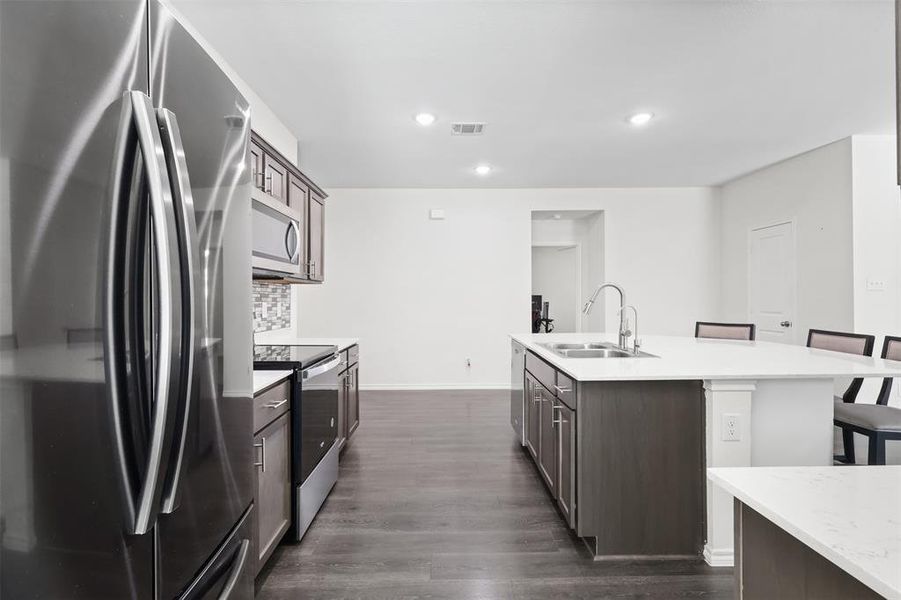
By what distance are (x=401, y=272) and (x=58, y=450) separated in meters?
5.25

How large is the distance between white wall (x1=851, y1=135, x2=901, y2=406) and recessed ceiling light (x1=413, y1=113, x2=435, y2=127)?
4.00m

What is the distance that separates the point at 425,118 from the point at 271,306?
1964 mm

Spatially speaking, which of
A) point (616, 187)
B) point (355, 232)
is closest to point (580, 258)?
point (616, 187)

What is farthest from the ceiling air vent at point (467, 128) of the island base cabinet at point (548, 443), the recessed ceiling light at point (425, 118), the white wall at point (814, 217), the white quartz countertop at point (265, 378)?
the white wall at point (814, 217)

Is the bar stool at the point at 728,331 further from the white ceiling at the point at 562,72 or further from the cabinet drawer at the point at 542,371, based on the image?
the cabinet drawer at the point at 542,371

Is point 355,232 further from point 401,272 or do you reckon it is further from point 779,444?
point 779,444

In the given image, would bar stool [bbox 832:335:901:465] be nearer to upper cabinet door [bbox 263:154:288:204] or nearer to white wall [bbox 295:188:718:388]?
white wall [bbox 295:188:718:388]

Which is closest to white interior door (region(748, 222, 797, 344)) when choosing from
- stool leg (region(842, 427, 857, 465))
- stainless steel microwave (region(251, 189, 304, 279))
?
stool leg (region(842, 427, 857, 465))

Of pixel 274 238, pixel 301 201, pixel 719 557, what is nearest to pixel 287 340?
pixel 301 201

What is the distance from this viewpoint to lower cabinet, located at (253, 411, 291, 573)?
5.48 ft

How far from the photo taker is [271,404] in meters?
1.78

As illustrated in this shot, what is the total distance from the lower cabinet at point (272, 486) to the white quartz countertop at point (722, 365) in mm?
1362

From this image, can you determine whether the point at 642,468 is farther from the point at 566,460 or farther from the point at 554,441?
the point at 554,441

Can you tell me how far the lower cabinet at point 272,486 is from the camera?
1670 mm
